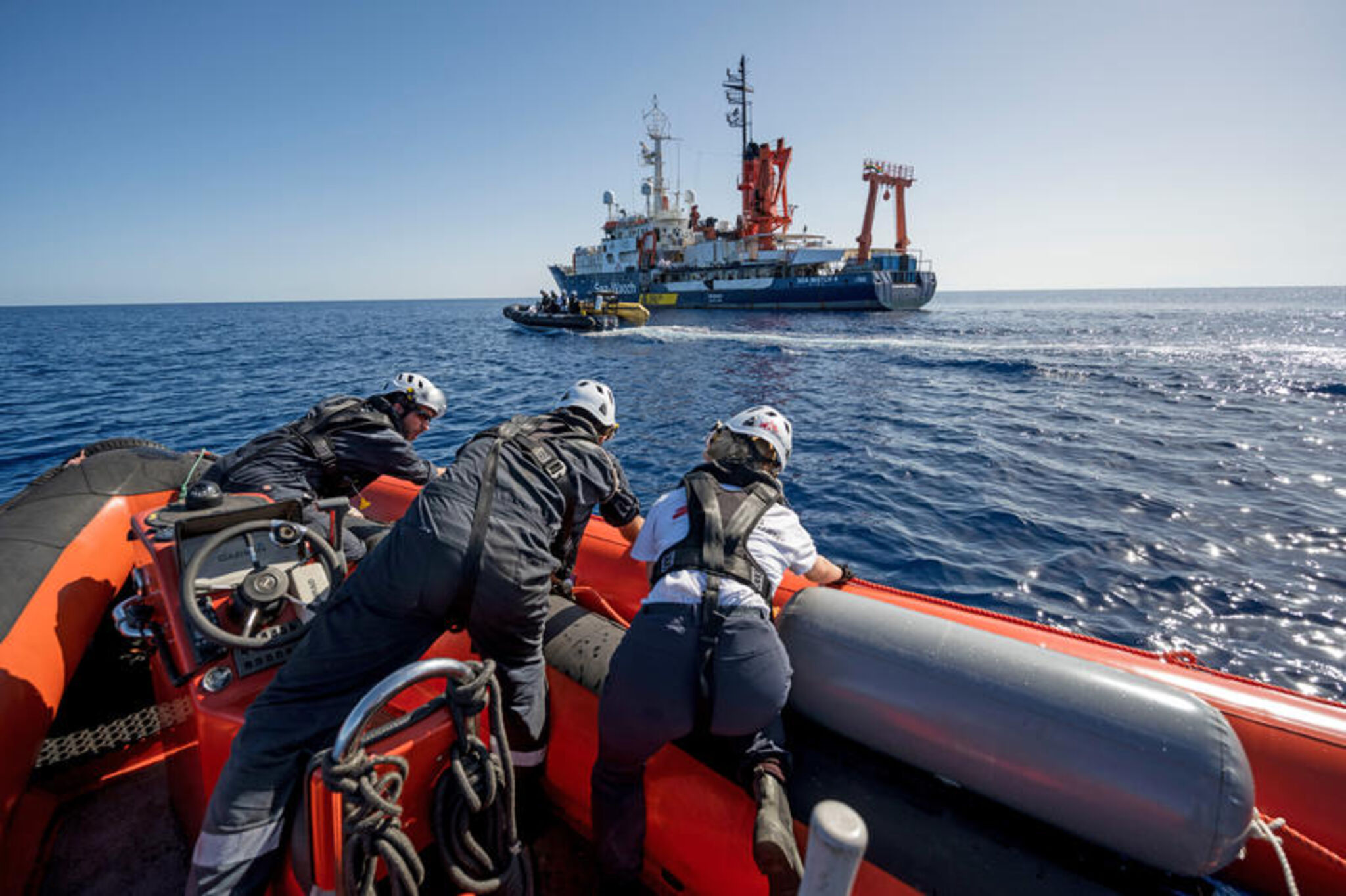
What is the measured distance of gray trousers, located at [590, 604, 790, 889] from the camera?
5.41 feet

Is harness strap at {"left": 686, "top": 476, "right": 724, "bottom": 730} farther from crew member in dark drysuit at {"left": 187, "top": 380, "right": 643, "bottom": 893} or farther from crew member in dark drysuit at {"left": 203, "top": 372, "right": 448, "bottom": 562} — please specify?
crew member in dark drysuit at {"left": 203, "top": 372, "right": 448, "bottom": 562}

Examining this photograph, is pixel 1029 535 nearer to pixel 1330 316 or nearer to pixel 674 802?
pixel 674 802

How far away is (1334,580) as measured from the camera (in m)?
5.02

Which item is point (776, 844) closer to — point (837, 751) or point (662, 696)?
point (662, 696)

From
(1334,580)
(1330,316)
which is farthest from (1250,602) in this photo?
(1330,316)

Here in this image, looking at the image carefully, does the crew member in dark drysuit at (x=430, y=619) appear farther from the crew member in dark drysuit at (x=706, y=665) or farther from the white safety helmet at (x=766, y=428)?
the white safety helmet at (x=766, y=428)

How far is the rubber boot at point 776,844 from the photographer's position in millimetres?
1506

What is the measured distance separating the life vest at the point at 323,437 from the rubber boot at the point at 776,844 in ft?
9.97

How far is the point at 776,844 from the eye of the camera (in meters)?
1.50

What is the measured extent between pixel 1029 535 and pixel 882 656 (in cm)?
528

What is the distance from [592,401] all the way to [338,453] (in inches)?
75.7

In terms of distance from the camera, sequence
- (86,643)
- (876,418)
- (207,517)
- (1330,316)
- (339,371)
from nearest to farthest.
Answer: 1. (207,517)
2. (86,643)
3. (876,418)
4. (339,371)
5. (1330,316)

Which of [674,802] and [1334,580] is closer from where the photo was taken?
[674,802]

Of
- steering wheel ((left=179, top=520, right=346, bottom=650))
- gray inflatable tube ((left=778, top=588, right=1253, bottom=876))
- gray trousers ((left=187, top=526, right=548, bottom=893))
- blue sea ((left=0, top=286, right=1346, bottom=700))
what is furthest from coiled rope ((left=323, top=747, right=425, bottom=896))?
blue sea ((left=0, top=286, right=1346, bottom=700))
